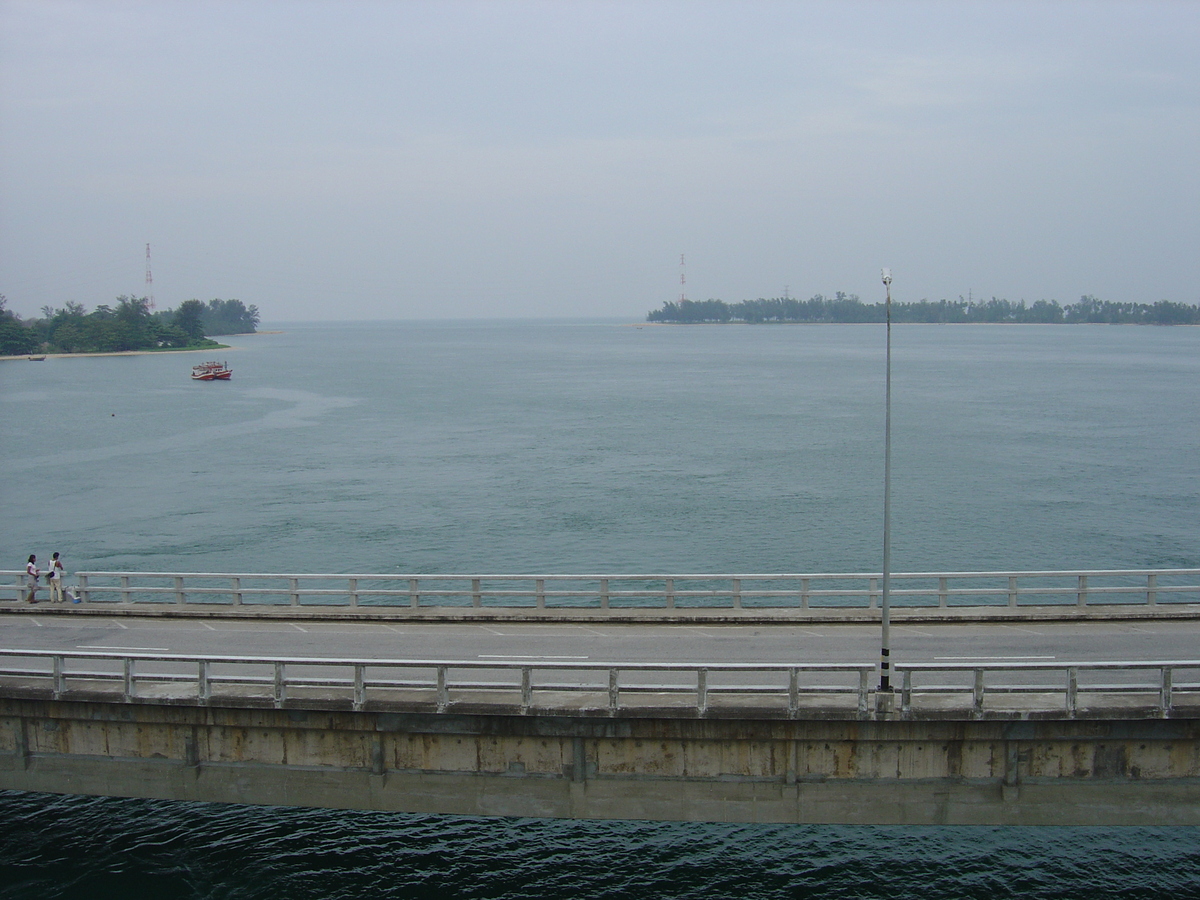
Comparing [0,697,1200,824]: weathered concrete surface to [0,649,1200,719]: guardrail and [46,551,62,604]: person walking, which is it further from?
[46,551,62,604]: person walking

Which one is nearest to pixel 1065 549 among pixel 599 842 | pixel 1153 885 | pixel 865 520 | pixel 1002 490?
pixel 865 520

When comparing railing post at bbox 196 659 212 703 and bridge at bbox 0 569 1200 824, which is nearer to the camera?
bridge at bbox 0 569 1200 824

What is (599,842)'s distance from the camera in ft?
76.0

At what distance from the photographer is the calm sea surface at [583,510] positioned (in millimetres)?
21812

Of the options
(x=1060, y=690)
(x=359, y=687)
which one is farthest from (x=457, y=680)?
(x=1060, y=690)

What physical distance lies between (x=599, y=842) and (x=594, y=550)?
27165 millimetres

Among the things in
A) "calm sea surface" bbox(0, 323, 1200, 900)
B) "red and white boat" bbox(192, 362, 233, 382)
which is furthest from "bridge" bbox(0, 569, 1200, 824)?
"red and white boat" bbox(192, 362, 233, 382)

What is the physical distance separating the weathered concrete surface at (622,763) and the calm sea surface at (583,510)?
2.80 meters

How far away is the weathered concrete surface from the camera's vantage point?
61.2ft

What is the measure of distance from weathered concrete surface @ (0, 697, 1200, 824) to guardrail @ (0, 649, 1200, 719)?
0.31m

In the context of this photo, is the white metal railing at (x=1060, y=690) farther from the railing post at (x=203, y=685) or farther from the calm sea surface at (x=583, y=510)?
the railing post at (x=203, y=685)

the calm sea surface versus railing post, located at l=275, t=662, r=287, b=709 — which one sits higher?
railing post, located at l=275, t=662, r=287, b=709

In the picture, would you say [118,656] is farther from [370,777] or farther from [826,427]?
[826,427]

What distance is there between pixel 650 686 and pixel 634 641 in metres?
5.00
